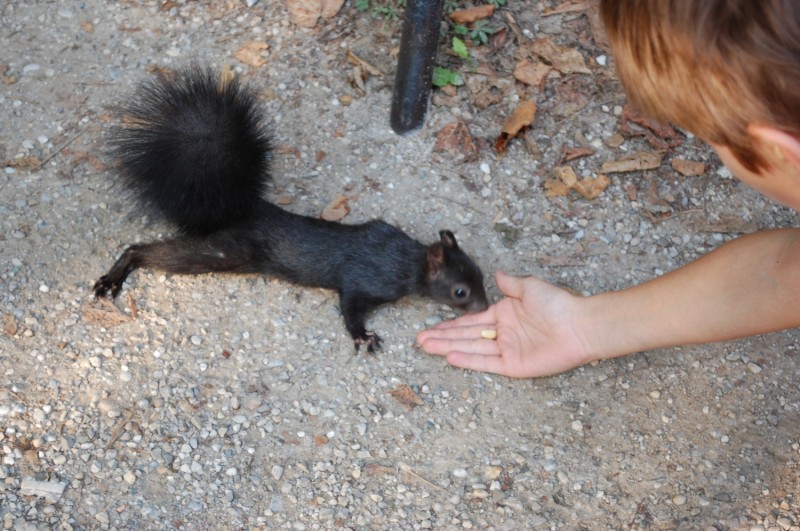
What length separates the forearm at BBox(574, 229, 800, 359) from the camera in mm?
2537

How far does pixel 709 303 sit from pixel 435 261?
38.7 inches

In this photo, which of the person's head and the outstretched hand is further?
the outstretched hand

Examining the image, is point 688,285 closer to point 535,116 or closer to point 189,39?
point 535,116

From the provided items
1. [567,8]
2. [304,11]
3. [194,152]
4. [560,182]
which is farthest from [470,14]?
[194,152]

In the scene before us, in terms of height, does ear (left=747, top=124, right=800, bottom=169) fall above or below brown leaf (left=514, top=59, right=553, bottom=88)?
above

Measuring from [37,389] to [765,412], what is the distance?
8.15 ft

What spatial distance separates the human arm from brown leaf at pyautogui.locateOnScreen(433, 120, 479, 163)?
24.4 inches

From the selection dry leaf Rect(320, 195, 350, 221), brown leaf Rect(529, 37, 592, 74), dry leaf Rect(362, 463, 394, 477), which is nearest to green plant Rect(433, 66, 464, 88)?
brown leaf Rect(529, 37, 592, 74)

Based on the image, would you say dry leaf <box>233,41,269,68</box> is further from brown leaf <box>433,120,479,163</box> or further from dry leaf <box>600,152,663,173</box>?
dry leaf <box>600,152,663,173</box>

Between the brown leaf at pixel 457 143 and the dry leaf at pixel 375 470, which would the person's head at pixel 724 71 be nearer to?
the dry leaf at pixel 375 470

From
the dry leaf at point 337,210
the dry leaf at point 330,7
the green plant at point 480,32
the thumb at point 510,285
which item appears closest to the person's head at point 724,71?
the thumb at point 510,285

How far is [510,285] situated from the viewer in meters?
3.11

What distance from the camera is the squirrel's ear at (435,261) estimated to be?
3133mm

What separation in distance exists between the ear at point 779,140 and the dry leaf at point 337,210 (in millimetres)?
1909
